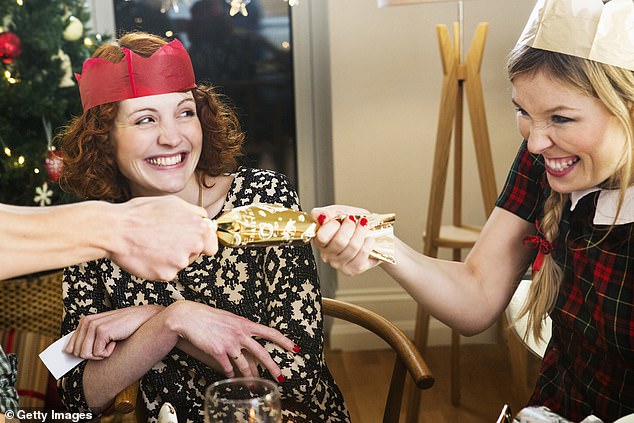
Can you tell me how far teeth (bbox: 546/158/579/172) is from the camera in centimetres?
138

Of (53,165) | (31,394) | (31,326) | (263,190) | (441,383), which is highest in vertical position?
(263,190)

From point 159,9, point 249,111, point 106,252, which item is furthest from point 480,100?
point 106,252

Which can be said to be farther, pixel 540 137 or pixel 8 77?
pixel 8 77

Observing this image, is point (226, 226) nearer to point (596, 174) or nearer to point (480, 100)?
point (596, 174)

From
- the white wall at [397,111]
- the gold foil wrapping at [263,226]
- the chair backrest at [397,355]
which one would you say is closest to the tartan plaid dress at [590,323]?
the chair backrest at [397,355]

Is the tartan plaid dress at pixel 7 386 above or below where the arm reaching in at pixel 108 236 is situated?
below

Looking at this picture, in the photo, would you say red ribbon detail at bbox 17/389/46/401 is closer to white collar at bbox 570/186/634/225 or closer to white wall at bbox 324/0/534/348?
white wall at bbox 324/0/534/348

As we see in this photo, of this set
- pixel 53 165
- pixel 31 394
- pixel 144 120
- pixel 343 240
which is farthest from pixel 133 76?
pixel 31 394

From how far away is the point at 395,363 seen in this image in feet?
5.28

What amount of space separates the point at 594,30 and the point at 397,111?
2.12 metres

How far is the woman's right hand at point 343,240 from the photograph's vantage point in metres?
1.33

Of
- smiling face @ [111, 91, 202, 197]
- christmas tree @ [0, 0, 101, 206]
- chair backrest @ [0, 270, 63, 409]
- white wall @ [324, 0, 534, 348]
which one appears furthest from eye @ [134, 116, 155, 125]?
white wall @ [324, 0, 534, 348]

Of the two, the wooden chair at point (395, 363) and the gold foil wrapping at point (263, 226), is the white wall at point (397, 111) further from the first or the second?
the gold foil wrapping at point (263, 226)

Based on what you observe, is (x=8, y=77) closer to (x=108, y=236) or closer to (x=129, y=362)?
(x=129, y=362)
